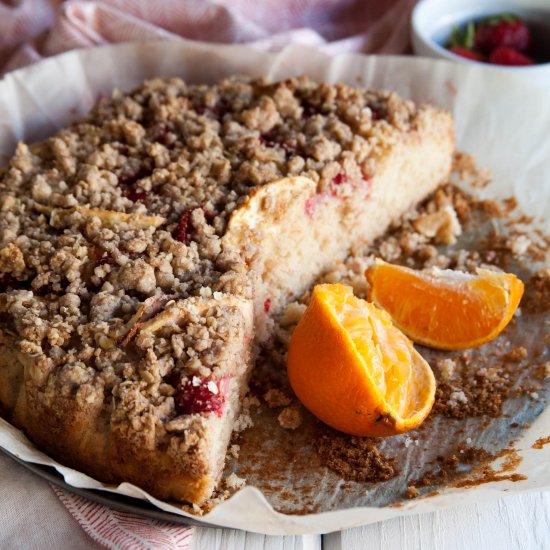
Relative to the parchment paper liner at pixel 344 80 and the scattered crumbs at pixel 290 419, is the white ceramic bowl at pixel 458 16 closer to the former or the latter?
the parchment paper liner at pixel 344 80

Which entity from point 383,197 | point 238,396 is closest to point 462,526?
point 238,396

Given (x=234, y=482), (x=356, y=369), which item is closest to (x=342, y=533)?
(x=234, y=482)

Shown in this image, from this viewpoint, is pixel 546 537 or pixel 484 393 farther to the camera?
pixel 484 393

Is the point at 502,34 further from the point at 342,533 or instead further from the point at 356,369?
the point at 342,533

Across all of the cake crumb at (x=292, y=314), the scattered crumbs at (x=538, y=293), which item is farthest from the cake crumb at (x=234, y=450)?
the scattered crumbs at (x=538, y=293)

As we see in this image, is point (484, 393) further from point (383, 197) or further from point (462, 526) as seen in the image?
point (383, 197)

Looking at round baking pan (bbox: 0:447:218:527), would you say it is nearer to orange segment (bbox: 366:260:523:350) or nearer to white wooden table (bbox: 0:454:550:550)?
white wooden table (bbox: 0:454:550:550)
